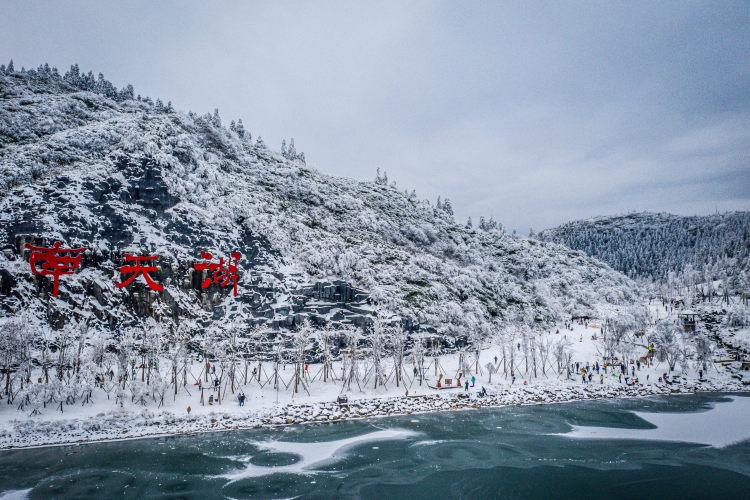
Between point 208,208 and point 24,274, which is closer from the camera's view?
point 24,274

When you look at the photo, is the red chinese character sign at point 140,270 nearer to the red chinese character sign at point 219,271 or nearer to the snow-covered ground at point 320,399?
the red chinese character sign at point 219,271

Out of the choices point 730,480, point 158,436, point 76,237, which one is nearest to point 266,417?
point 158,436

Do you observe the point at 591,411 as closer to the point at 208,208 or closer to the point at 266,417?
the point at 266,417

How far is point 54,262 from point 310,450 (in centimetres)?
4794

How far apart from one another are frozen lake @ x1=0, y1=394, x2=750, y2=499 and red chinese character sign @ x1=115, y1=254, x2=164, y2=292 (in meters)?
31.1

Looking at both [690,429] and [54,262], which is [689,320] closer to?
[690,429]

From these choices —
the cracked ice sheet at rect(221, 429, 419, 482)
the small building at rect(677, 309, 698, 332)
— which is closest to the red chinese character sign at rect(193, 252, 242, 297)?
the cracked ice sheet at rect(221, 429, 419, 482)

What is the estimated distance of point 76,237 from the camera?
199ft

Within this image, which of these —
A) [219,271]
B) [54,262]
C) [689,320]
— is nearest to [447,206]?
[689,320]

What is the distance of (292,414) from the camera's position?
139 ft

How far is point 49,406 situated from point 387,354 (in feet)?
135

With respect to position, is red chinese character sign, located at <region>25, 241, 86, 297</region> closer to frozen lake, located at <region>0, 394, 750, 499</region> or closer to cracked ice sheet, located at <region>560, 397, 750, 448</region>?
frozen lake, located at <region>0, 394, 750, 499</region>

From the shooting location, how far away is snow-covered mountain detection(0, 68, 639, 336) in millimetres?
59375

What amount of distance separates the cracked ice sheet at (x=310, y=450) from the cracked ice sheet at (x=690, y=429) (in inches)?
683
